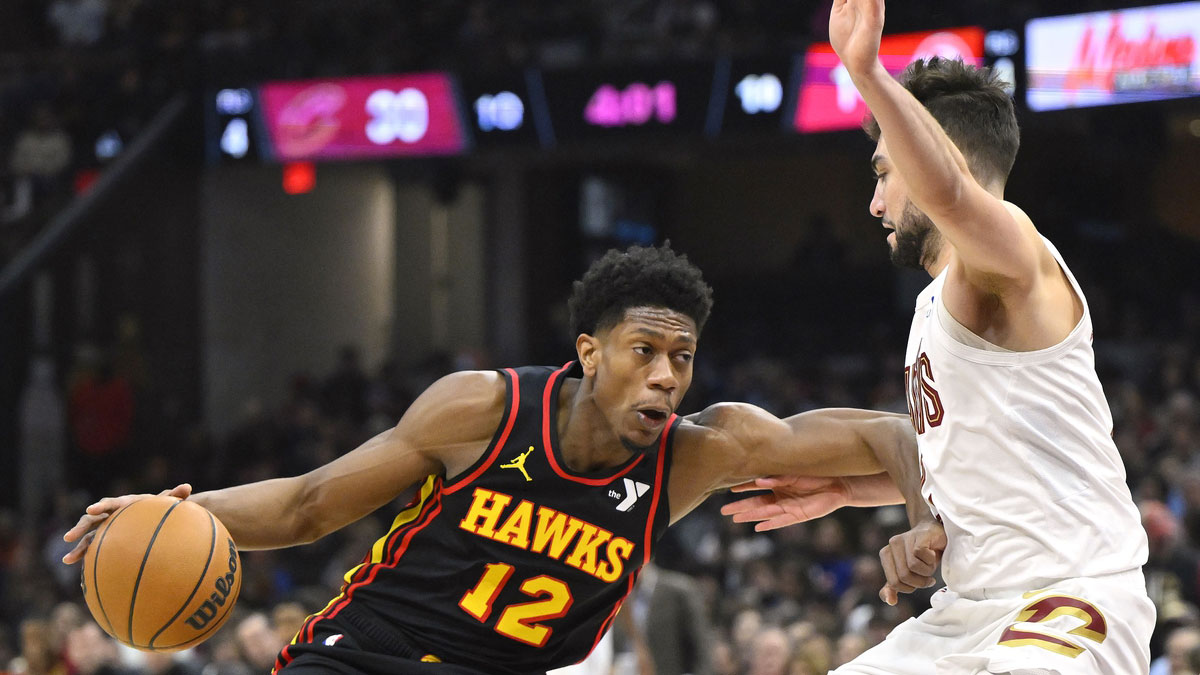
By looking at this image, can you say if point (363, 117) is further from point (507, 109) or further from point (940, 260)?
point (940, 260)

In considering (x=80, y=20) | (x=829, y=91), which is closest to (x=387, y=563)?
(x=829, y=91)

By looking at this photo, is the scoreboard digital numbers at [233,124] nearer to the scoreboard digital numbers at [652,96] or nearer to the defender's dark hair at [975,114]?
the scoreboard digital numbers at [652,96]

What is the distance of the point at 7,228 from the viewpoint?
13789 mm

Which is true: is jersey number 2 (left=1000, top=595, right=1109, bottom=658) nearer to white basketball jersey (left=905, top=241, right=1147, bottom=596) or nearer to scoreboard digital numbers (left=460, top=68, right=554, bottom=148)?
white basketball jersey (left=905, top=241, right=1147, bottom=596)

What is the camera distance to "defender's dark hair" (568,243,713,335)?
3.71m

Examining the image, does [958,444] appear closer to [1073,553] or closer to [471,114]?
[1073,553]

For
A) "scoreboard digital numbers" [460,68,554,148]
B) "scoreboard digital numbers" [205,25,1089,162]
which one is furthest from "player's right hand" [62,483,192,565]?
"scoreboard digital numbers" [460,68,554,148]

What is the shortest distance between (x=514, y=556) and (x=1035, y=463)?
52.3 inches

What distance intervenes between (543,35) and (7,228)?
555cm

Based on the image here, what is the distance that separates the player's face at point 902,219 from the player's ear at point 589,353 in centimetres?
95

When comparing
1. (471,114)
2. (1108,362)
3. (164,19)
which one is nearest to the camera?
(1108,362)

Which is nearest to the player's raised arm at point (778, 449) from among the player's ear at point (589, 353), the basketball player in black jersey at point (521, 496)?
the basketball player in black jersey at point (521, 496)

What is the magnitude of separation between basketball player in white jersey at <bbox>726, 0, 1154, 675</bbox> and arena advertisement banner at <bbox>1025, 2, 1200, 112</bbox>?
7380 millimetres

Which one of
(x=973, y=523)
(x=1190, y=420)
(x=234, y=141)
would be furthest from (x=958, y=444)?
(x=234, y=141)
